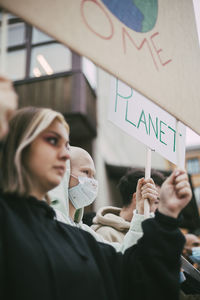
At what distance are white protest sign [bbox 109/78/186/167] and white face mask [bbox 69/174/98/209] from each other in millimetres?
516

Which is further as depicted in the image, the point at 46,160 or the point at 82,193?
the point at 82,193

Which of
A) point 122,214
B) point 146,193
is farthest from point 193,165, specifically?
point 146,193

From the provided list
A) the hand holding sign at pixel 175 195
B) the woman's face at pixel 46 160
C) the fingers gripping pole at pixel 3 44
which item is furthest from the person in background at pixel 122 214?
the fingers gripping pole at pixel 3 44

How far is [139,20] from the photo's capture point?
4.99ft

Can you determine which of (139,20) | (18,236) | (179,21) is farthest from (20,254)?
(179,21)

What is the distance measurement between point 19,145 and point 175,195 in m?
0.67

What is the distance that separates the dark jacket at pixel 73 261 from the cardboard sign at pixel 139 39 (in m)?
0.56

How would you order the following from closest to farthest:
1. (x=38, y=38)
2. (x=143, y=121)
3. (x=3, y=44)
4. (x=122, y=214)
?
(x=3, y=44), (x=143, y=121), (x=122, y=214), (x=38, y=38)

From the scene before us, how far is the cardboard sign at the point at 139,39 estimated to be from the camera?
1.15 m

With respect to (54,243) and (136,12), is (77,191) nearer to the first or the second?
(54,243)

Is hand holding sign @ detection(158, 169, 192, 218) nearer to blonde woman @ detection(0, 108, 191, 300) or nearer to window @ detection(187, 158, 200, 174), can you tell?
blonde woman @ detection(0, 108, 191, 300)

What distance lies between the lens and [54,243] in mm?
1203

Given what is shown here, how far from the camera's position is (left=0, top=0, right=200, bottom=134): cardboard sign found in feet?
3.77

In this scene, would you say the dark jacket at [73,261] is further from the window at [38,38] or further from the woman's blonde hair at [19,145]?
the window at [38,38]
